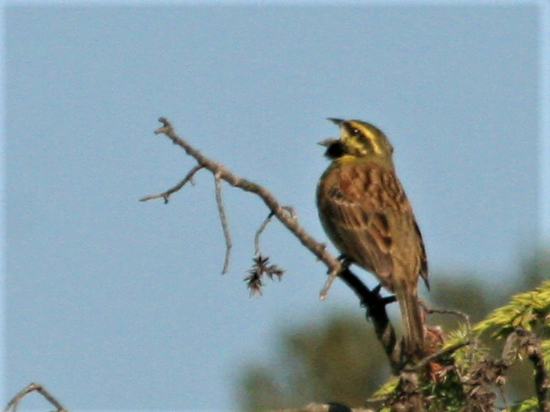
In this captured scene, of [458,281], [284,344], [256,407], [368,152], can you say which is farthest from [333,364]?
[368,152]

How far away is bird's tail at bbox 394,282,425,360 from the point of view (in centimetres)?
655

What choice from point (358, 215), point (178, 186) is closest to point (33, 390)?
point (178, 186)

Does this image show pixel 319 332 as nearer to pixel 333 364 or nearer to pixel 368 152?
pixel 333 364

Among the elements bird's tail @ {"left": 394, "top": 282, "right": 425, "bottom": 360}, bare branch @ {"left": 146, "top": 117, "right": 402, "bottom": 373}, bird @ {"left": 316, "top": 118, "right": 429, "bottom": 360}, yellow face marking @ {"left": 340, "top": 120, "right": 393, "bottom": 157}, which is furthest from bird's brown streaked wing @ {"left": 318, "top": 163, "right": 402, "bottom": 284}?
bare branch @ {"left": 146, "top": 117, "right": 402, "bottom": 373}

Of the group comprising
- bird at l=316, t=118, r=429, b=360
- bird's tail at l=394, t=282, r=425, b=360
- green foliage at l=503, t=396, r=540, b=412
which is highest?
bird at l=316, t=118, r=429, b=360

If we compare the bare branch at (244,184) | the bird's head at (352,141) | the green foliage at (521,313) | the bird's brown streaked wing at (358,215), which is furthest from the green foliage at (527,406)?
the bird's head at (352,141)

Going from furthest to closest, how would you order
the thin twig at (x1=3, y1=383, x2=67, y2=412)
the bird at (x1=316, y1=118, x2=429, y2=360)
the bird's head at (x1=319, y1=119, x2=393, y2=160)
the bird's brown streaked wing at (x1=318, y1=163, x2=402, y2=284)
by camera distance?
the bird's head at (x1=319, y1=119, x2=393, y2=160) → the bird's brown streaked wing at (x1=318, y1=163, x2=402, y2=284) → the bird at (x1=316, y1=118, x2=429, y2=360) → the thin twig at (x1=3, y1=383, x2=67, y2=412)

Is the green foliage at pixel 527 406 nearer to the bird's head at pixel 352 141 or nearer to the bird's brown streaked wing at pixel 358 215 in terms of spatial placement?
the bird's brown streaked wing at pixel 358 215

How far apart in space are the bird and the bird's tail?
0.03 feet

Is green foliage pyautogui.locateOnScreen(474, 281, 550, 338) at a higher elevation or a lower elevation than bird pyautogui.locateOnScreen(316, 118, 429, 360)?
lower

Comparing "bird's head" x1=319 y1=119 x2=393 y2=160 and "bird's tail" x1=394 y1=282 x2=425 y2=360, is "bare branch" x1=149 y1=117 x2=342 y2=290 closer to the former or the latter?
"bird's tail" x1=394 y1=282 x2=425 y2=360

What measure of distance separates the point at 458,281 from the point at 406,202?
998 inches

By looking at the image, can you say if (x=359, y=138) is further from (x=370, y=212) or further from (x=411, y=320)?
(x=411, y=320)

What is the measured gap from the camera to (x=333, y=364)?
2941cm
